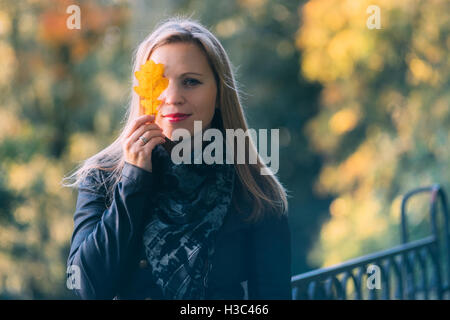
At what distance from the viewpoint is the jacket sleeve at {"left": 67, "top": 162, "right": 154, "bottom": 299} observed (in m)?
1.17

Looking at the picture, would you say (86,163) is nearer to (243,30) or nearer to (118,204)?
(118,204)

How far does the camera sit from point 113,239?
3.85 ft

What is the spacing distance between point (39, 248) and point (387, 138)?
5.49 meters

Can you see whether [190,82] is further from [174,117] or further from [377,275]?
[377,275]

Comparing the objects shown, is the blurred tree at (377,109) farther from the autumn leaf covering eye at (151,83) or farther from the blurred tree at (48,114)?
the autumn leaf covering eye at (151,83)

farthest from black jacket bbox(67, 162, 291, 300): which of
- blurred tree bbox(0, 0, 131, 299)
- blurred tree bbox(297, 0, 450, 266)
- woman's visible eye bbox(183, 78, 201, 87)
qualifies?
blurred tree bbox(0, 0, 131, 299)

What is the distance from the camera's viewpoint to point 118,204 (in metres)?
1.20

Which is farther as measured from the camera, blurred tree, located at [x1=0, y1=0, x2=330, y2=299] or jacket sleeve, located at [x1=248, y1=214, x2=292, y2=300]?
blurred tree, located at [x1=0, y1=0, x2=330, y2=299]

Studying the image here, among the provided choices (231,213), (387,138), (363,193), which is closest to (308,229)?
(363,193)

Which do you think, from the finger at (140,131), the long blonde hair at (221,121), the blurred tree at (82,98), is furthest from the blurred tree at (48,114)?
the finger at (140,131)

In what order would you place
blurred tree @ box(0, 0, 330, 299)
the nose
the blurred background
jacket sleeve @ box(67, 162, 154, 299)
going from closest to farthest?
jacket sleeve @ box(67, 162, 154, 299) → the nose → the blurred background → blurred tree @ box(0, 0, 330, 299)

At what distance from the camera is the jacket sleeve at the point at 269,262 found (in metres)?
1.37

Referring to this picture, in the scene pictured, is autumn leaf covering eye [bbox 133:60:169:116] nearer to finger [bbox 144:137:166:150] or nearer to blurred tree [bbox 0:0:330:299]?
finger [bbox 144:137:166:150]

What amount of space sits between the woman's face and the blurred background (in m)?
4.39
